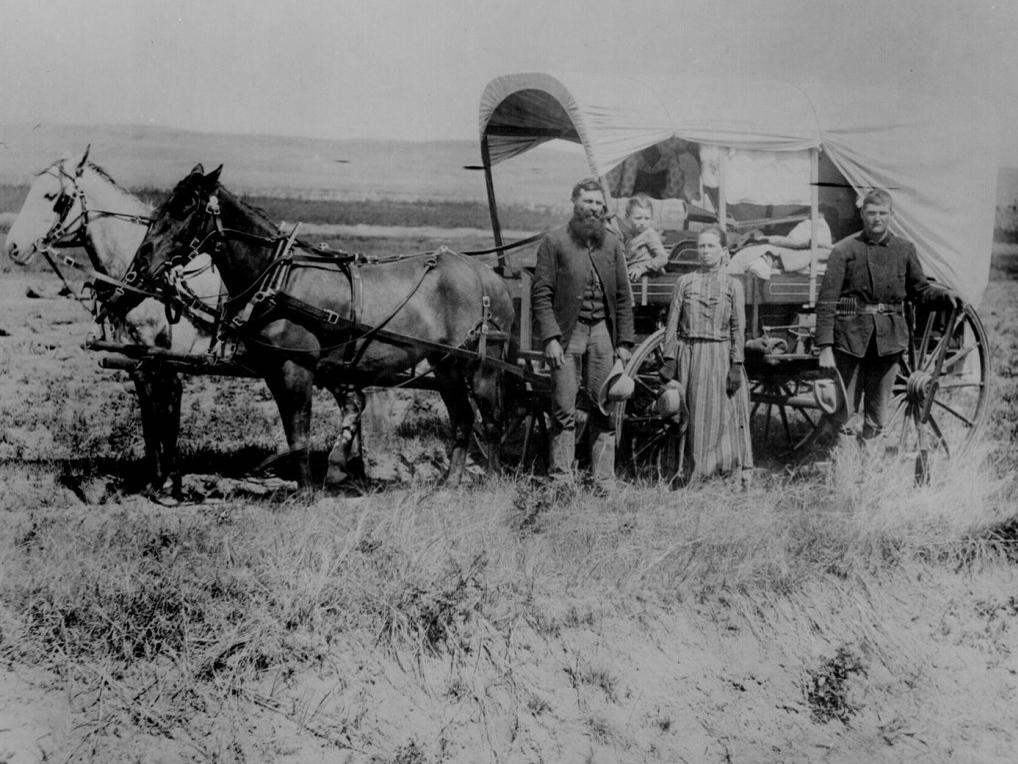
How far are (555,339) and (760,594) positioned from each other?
2.06 metres

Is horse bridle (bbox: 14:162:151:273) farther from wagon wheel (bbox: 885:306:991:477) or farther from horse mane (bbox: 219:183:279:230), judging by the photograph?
wagon wheel (bbox: 885:306:991:477)

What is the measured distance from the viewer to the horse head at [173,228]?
554 centimetres

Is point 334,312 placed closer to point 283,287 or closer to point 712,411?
point 283,287

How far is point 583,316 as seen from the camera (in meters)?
6.05

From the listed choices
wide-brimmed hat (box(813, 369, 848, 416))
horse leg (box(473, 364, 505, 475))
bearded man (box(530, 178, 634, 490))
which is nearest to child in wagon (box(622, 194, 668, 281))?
bearded man (box(530, 178, 634, 490))

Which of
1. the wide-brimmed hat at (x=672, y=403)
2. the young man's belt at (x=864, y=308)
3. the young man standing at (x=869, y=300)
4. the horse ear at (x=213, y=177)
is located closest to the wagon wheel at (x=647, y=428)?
the wide-brimmed hat at (x=672, y=403)

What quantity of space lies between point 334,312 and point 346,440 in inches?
39.3

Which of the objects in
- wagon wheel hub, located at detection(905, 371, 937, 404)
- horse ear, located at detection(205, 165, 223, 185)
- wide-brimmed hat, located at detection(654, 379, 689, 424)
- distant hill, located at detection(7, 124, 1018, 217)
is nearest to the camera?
horse ear, located at detection(205, 165, 223, 185)

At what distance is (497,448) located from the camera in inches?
275

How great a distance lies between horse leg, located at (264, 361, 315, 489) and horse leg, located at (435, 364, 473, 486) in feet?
4.05

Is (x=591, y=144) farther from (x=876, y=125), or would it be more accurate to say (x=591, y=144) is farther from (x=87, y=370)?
(x=87, y=370)

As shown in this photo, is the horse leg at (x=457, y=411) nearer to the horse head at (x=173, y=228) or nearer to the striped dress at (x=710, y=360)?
the striped dress at (x=710, y=360)

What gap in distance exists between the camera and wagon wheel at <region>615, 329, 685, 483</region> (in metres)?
6.34

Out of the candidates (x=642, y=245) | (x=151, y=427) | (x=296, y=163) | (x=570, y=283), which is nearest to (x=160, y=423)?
(x=151, y=427)
